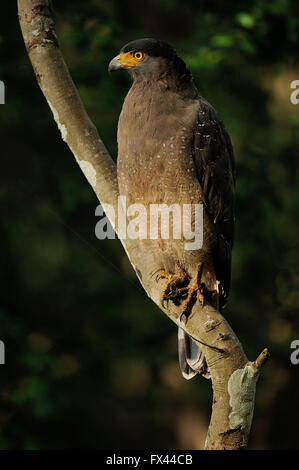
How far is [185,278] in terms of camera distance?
363cm

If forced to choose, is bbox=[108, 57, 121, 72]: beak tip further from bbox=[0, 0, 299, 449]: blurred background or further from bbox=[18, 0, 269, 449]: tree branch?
bbox=[0, 0, 299, 449]: blurred background

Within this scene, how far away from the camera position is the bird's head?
3657mm

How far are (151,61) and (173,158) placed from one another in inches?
21.6

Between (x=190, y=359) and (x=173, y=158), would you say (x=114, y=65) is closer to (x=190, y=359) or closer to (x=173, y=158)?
(x=173, y=158)

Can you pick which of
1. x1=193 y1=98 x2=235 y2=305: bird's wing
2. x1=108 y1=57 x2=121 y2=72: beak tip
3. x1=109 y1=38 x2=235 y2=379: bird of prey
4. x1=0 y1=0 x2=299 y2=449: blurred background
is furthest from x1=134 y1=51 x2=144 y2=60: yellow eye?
x1=0 y1=0 x2=299 y2=449: blurred background

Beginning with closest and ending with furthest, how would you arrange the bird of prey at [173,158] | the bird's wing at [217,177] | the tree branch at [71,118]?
the tree branch at [71,118] < the bird of prey at [173,158] < the bird's wing at [217,177]

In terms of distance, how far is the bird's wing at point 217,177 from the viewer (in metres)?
3.71

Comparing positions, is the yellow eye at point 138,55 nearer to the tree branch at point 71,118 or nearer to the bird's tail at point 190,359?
the tree branch at point 71,118

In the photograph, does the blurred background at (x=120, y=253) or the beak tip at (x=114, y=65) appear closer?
the beak tip at (x=114, y=65)

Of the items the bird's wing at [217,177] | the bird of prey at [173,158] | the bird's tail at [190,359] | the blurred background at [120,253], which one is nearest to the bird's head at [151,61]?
the bird of prey at [173,158]

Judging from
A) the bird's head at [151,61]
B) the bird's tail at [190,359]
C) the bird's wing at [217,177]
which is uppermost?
the bird's head at [151,61]

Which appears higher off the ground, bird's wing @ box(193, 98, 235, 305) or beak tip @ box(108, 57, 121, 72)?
beak tip @ box(108, 57, 121, 72)

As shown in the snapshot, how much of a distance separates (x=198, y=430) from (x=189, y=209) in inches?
218

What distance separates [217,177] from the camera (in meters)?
3.80
